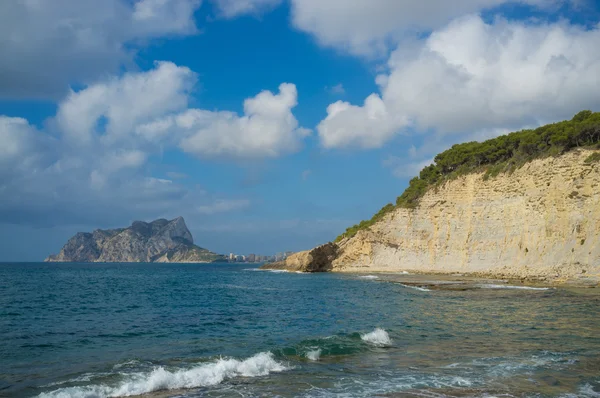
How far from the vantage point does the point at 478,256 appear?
55.2 metres

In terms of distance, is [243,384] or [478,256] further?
[478,256]

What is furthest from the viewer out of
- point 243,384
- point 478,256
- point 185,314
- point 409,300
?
point 478,256

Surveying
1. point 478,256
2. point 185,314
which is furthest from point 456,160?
point 185,314

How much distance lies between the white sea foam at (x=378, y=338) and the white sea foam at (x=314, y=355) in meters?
2.54

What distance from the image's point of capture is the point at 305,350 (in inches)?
580

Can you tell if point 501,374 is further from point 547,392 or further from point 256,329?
point 256,329

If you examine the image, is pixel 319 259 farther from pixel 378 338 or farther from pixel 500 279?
pixel 378 338

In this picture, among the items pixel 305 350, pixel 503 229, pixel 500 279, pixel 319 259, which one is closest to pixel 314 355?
pixel 305 350

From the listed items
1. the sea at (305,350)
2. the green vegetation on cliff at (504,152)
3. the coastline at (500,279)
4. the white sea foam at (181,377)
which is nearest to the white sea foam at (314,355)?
the sea at (305,350)

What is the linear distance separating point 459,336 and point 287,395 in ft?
31.6

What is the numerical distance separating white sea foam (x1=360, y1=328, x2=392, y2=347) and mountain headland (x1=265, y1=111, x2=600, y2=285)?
93.5 ft

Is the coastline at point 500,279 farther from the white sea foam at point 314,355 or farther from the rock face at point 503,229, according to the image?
the white sea foam at point 314,355

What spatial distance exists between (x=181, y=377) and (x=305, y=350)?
4.65 m

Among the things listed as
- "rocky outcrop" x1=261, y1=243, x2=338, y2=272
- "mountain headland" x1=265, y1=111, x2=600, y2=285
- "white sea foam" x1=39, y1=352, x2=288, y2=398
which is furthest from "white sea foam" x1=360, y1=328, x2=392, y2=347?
"rocky outcrop" x1=261, y1=243, x2=338, y2=272
